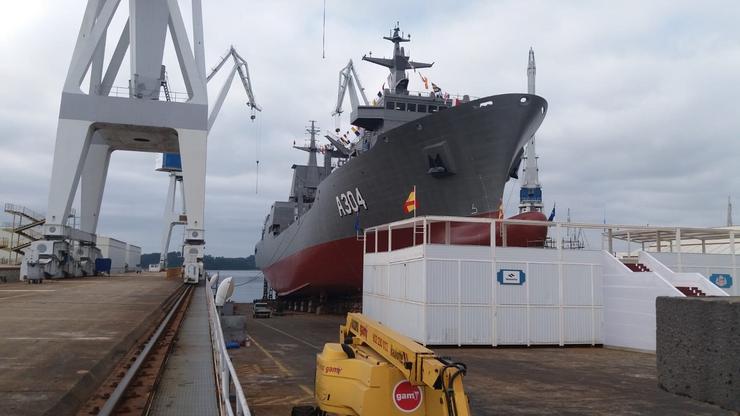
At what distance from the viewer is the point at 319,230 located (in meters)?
27.9

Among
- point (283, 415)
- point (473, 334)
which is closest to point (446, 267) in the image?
point (473, 334)

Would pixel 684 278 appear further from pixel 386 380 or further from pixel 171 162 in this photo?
pixel 171 162

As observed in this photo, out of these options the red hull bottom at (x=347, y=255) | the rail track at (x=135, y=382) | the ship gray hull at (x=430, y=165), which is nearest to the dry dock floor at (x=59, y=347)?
the rail track at (x=135, y=382)

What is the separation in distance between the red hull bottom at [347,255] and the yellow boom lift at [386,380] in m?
13.6

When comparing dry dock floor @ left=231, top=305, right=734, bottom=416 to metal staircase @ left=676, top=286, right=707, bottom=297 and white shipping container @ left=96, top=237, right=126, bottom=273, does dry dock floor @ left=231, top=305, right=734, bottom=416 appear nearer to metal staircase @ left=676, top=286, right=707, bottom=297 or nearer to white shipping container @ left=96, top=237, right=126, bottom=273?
metal staircase @ left=676, top=286, right=707, bottom=297

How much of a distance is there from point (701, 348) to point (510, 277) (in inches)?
592

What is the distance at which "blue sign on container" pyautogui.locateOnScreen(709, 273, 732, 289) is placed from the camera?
65.0 ft

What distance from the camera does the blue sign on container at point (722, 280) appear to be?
1980cm

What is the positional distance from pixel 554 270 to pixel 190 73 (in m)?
20.9

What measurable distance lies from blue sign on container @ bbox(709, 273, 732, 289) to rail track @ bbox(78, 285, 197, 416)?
63.1ft

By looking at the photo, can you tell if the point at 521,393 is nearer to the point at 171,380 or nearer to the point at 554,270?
the point at 171,380

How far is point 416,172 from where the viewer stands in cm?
2214

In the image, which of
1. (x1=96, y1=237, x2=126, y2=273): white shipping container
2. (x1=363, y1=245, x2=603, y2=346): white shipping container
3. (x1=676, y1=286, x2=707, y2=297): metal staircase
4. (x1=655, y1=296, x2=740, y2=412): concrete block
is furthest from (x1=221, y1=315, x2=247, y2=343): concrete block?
(x1=96, y1=237, x2=126, y2=273): white shipping container

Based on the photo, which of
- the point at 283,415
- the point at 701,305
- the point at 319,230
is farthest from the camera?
the point at 319,230
